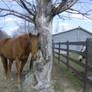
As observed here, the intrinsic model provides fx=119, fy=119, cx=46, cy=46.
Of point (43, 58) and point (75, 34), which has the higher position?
point (75, 34)

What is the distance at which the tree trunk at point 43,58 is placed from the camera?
11.6ft

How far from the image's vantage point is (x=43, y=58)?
3668mm

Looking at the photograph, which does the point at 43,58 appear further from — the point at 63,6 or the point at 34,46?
the point at 63,6

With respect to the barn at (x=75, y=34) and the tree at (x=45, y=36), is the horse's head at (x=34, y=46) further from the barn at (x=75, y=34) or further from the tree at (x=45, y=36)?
the barn at (x=75, y=34)

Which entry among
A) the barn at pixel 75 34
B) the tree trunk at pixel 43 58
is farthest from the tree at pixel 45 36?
the barn at pixel 75 34

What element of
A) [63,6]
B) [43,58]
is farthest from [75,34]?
[43,58]

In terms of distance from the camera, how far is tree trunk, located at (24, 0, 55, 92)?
3.53m

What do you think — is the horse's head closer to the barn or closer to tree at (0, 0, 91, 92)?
tree at (0, 0, 91, 92)

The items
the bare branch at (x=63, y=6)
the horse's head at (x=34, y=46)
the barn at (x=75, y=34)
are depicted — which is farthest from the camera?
the barn at (x=75, y=34)

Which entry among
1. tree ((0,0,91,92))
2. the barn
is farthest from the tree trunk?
the barn

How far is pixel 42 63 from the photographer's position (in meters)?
3.68

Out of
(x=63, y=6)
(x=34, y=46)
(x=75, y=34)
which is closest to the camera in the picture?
(x=34, y=46)

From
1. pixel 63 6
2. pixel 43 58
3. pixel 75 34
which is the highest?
pixel 63 6

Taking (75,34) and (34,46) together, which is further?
(75,34)
